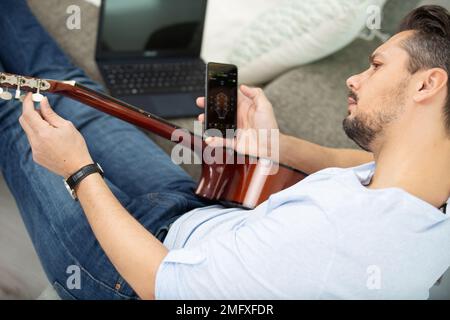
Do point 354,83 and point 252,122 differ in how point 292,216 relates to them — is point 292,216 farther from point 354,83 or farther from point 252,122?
point 252,122

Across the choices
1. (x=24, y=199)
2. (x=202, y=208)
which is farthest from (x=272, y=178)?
(x=24, y=199)

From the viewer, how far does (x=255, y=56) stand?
4.58 feet

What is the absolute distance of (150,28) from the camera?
137 cm

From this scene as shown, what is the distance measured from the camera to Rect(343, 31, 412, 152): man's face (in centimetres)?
87

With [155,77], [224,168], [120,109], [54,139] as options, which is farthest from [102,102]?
[155,77]

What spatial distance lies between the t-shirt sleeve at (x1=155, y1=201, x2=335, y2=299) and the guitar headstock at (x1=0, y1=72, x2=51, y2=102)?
1.19 ft

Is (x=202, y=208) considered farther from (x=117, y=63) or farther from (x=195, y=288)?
(x=117, y=63)

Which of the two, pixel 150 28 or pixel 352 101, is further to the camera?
pixel 150 28

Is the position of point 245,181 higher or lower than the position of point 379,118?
lower

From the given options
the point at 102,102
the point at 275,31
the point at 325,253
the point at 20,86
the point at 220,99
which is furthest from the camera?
the point at 275,31

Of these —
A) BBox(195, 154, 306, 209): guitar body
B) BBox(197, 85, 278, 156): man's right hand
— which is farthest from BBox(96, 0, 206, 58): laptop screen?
BBox(195, 154, 306, 209): guitar body

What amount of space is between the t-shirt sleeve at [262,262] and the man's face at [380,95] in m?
0.20

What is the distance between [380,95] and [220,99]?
345 mm

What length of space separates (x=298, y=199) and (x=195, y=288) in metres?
0.21
